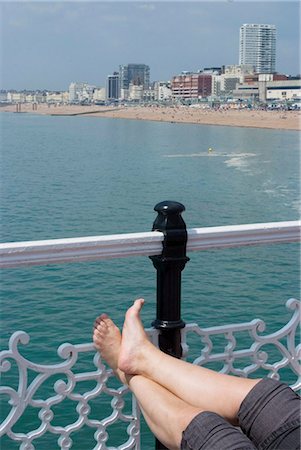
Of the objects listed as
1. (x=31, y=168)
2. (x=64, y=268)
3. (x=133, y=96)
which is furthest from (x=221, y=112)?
(x=64, y=268)

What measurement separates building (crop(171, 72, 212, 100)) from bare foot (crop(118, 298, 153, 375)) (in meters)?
167

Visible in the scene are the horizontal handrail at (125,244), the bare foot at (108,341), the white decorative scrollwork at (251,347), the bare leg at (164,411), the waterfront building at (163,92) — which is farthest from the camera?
the waterfront building at (163,92)

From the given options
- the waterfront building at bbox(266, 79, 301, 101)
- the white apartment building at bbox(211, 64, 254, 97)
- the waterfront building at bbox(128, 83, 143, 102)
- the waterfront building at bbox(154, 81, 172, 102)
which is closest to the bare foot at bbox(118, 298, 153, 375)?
the waterfront building at bbox(266, 79, 301, 101)

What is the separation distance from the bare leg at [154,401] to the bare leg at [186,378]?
0.10 ft

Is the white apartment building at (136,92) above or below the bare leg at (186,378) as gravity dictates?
above

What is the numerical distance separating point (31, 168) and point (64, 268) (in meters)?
28.7

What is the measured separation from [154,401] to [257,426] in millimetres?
356

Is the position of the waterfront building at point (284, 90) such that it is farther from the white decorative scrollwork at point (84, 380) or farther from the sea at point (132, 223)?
the white decorative scrollwork at point (84, 380)

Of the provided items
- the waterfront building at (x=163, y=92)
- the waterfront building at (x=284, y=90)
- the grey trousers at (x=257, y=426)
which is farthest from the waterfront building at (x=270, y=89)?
the grey trousers at (x=257, y=426)

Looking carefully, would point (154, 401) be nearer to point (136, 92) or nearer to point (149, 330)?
point (149, 330)

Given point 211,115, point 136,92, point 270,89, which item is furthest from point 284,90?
point 136,92

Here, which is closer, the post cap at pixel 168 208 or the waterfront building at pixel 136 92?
the post cap at pixel 168 208

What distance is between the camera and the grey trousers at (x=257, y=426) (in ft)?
6.72

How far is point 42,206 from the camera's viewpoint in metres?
24.7
